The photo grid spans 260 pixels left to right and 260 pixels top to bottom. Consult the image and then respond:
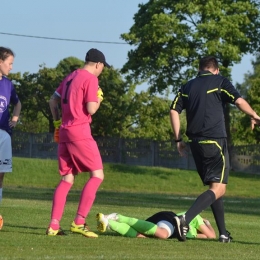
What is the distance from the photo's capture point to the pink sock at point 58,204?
1017cm

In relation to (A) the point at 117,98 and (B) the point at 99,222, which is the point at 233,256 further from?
(A) the point at 117,98

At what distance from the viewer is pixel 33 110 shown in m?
70.8

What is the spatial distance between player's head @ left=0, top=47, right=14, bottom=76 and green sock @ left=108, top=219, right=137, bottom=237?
2.25m

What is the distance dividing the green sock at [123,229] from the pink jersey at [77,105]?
1020 millimetres

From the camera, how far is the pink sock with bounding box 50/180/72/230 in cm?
1017

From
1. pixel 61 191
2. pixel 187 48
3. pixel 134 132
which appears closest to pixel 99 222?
pixel 61 191

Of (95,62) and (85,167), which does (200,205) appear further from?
(95,62)

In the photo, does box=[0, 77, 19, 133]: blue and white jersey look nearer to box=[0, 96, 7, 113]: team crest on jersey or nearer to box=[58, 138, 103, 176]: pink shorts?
box=[0, 96, 7, 113]: team crest on jersey

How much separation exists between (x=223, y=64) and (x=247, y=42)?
74.8 inches

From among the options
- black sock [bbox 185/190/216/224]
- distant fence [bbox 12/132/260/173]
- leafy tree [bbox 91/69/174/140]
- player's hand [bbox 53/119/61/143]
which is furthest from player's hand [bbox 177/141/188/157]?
leafy tree [bbox 91/69/174/140]

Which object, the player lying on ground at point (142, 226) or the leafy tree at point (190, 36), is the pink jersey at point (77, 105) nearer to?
the player lying on ground at point (142, 226)

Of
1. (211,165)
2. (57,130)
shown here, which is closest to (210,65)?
(211,165)

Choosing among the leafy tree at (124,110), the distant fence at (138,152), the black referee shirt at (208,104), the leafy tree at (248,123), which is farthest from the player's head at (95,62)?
the leafy tree at (124,110)

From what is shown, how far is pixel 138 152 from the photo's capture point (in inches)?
2056
